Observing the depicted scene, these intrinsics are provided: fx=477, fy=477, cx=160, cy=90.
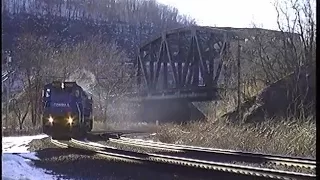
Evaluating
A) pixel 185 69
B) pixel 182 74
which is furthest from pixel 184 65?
pixel 182 74

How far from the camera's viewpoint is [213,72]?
27.8 ft

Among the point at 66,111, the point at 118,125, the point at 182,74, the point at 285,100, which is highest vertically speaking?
the point at 182,74

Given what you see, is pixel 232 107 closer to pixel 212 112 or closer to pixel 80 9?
pixel 212 112

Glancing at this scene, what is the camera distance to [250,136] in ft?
18.0

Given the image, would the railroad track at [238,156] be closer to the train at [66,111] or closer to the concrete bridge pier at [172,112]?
the concrete bridge pier at [172,112]

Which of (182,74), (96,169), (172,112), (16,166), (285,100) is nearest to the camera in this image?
(16,166)

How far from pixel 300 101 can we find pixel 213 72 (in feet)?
15.9

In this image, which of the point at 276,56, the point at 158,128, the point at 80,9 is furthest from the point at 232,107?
the point at 80,9

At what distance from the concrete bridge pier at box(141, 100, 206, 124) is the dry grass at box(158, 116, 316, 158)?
20 centimetres

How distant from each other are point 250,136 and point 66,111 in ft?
7.10

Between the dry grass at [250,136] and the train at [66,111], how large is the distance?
1541mm

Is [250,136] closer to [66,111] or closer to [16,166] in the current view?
[66,111]

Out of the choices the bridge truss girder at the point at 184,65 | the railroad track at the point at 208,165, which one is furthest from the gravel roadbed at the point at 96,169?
the bridge truss girder at the point at 184,65

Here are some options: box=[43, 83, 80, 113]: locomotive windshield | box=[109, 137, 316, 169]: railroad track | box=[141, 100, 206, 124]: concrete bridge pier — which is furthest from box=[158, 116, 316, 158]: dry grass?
box=[43, 83, 80, 113]: locomotive windshield
